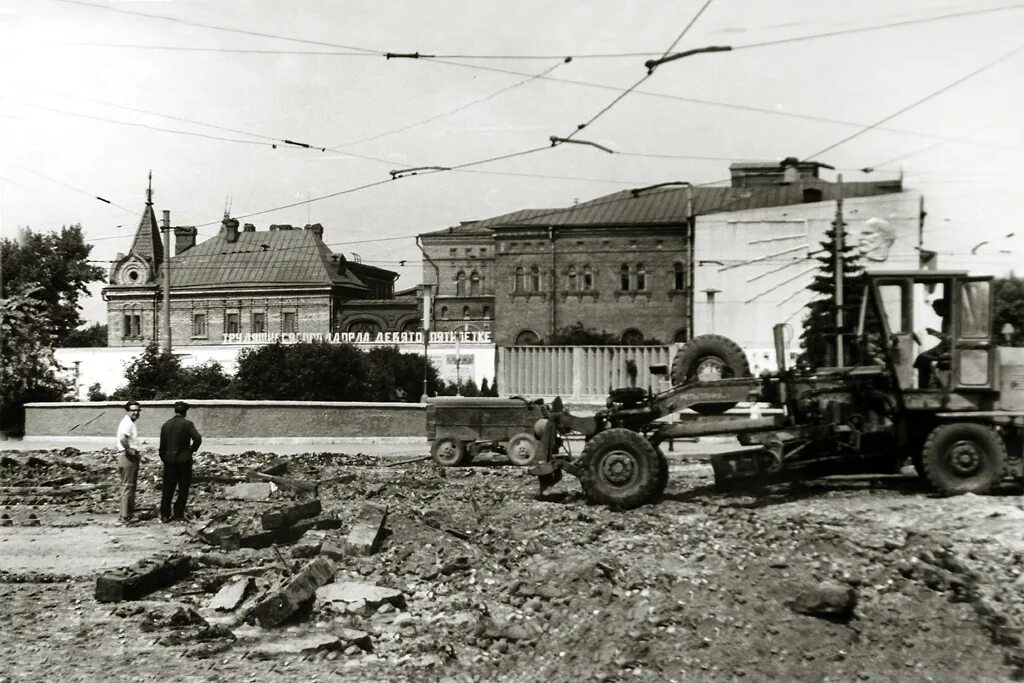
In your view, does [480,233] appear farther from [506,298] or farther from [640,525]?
[640,525]

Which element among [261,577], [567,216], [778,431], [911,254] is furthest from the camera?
[567,216]

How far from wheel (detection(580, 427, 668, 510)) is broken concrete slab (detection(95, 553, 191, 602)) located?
4.55 meters

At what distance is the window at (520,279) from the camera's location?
60125mm

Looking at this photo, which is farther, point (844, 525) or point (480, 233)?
point (480, 233)

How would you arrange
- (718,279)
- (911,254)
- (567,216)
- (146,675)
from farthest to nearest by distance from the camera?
(567,216) → (718,279) → (911,254) → (146,675)

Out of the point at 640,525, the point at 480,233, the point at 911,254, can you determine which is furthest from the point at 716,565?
the point at 480,233

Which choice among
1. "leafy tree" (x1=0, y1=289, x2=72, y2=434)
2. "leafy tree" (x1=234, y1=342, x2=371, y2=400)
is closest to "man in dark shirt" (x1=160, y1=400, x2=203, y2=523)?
"leafy tree" (x1=0, y1=289, x2=72, y2=434)

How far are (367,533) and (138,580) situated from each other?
2298 mm

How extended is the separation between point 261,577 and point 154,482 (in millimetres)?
9007

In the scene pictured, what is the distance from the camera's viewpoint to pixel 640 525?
1003 centimetres

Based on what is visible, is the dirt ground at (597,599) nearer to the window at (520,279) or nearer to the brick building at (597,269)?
the brick building at (597,269)

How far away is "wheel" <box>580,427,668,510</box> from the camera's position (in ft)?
35.8

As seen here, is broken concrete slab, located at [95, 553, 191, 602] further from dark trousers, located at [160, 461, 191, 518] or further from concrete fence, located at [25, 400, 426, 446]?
concrete fence, located at [25, 400, 426, 446]

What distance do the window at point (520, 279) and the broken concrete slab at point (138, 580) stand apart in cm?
5151
